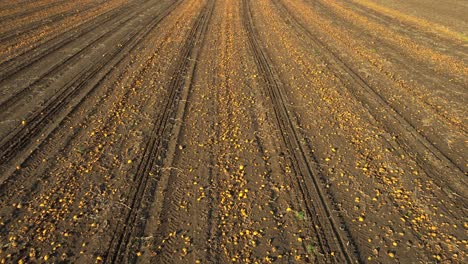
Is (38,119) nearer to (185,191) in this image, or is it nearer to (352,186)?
(185,191)

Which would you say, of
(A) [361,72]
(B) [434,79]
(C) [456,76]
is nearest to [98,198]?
(A) [361,72]

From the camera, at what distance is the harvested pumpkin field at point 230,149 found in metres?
5.22

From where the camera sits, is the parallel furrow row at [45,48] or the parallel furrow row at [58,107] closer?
the parallel furrow row at [58,107]

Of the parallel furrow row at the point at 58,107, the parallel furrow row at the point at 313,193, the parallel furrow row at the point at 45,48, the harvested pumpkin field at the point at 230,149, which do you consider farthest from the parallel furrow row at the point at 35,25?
the parallel furrow row at the point at 313,193

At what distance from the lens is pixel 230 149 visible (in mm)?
7367

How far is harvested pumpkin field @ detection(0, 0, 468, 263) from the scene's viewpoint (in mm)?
5223

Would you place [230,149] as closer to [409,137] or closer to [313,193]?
[313,193]

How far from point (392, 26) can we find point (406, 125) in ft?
37.8

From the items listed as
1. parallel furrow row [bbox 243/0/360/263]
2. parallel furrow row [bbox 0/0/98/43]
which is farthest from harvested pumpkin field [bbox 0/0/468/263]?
parallel furrow row [bbox 0/0/98/43]

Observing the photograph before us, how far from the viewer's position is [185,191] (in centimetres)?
619

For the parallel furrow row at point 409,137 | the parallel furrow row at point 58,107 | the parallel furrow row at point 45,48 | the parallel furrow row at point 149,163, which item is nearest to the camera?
the parallel furrow row at point 149,163

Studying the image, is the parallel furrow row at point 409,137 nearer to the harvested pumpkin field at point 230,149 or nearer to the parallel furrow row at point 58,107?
the harvested pumpkin field at point 230,149

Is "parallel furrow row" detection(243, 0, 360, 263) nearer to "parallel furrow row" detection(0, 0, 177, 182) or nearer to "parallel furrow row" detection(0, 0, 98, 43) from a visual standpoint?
"parallel furrow row" detection(0, 0, 177, 182)

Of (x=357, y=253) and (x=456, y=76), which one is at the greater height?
(x=456, y=76)
